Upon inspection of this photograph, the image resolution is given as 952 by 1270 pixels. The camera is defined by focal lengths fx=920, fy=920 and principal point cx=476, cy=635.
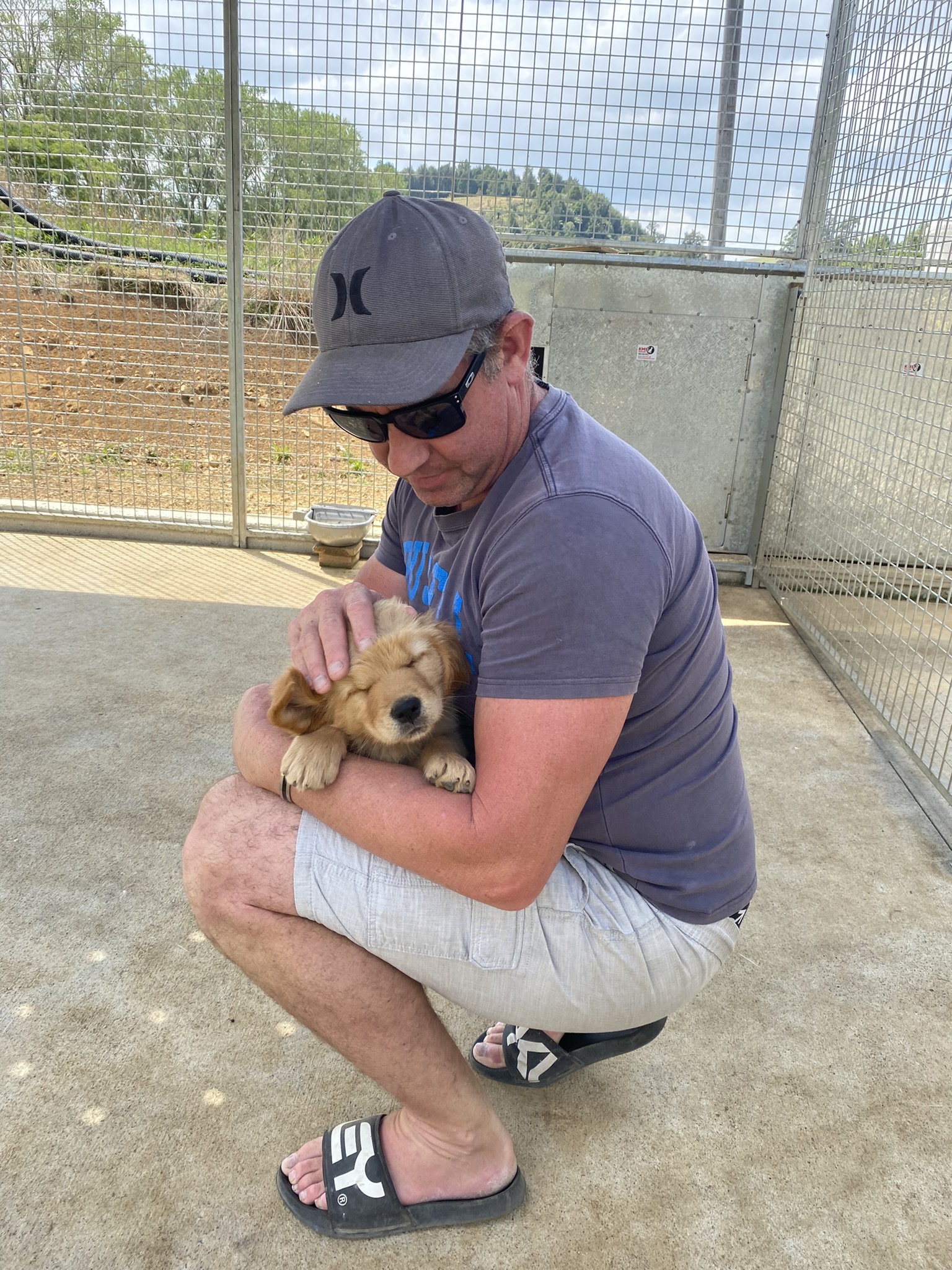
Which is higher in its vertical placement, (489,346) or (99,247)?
(99,247)

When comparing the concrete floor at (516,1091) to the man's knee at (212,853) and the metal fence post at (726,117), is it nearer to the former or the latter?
the man's knee at (212,853)

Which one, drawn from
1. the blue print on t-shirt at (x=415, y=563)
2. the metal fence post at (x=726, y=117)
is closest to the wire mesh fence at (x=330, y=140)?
the metal fence post at (x=726, y=117)

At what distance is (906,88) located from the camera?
4.12m

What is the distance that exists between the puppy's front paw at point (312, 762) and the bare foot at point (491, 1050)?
2.79ft

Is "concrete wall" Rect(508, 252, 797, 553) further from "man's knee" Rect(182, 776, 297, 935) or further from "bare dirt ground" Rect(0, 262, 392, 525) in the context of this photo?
"man's knee" Rect(182, 776, 297, 935)

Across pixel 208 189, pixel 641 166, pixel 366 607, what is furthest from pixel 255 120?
pixel 366 607

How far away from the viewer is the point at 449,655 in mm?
1714

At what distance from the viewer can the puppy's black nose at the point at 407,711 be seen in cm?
164

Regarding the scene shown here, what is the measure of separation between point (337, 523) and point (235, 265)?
1617 millimetres

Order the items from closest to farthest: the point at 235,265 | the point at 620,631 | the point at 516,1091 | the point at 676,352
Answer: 1. the point at 620,631
2. the point at 516,1091
3. the point at 235,265
4. the point at 676,352

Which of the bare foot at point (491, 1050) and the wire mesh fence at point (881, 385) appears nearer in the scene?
the bare foot at point (491, 1050)

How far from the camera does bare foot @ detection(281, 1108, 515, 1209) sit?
1.68m

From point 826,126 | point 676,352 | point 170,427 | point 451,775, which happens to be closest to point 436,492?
point 451,775

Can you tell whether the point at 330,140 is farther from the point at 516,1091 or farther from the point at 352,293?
the point at 516,1091
